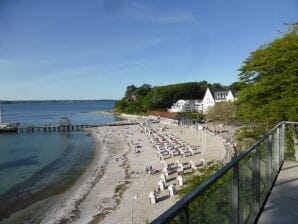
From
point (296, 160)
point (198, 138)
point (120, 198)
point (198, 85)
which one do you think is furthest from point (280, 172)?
point (198, 85)

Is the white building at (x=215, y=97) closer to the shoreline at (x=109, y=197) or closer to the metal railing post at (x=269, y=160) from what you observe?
the shoreline at (x=109, y=197)

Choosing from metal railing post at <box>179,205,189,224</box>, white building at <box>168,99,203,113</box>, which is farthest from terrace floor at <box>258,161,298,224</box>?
white building at <box>168,99,203,113</box>

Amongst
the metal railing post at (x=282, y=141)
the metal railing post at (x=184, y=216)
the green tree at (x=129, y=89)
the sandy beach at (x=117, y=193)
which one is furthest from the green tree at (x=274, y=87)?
the green tree at (x=129, y=89)

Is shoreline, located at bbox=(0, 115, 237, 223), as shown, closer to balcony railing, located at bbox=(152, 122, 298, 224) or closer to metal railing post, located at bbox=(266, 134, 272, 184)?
metal railing post, located at bbox=(266, 134, 272, 184)

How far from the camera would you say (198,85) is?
11381 cm

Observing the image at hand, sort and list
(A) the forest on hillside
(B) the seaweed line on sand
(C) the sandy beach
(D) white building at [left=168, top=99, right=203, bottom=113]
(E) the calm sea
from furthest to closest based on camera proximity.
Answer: (A) the forest on hillside → (D) white building at [left=168, top=99, right=203, bottom=113] → (E) the calm sea → (C) the sandy beach → (B) the seaweed line on sand

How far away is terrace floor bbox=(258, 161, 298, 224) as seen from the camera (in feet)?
12.7

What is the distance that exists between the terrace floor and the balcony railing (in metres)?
0.10

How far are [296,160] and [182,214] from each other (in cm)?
618

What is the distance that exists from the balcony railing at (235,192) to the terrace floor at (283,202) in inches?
4.1

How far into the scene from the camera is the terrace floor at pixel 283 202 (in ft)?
12.7

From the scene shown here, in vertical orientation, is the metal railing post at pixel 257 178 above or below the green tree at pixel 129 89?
below

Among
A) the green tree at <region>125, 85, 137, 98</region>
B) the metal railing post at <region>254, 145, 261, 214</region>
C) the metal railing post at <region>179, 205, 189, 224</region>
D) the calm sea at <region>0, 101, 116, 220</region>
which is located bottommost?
the calm sea at <region>0, 101, 116, 220</region>

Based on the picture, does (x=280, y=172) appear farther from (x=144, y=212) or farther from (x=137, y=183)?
(x=137, y=183)
